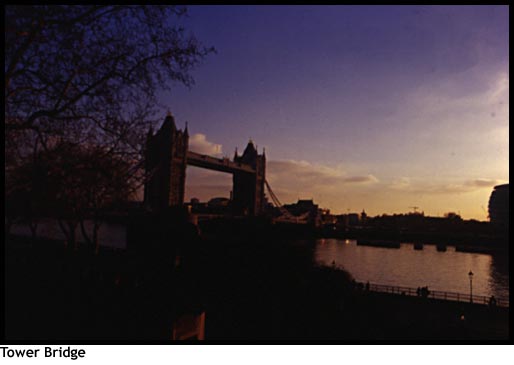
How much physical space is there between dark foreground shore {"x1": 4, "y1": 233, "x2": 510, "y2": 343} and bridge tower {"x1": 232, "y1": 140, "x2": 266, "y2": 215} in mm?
88375

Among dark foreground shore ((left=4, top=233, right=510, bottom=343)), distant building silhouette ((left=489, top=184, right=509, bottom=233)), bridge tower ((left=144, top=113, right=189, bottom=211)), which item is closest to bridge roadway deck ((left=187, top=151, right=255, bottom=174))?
bridge tower ((left=144, top=113, right=189, bottom=211))

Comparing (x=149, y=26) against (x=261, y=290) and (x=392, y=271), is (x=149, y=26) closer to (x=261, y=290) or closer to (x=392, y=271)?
(x=261, y=290)

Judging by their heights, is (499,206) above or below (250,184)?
below

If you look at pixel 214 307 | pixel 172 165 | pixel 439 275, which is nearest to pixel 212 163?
pixel 172 165

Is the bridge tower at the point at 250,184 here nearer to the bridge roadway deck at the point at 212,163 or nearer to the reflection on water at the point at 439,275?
the bridge roadway deck at the point at 212,163

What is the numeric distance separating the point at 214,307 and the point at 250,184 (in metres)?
102

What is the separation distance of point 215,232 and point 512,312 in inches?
3008

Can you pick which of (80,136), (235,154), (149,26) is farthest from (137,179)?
(235,154)

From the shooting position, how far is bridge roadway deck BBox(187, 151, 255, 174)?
91588 millimetres

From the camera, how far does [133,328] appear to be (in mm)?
8047

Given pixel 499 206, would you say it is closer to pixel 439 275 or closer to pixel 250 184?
pixel 250 184

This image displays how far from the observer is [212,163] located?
97.3m

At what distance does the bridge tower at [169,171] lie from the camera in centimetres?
7944

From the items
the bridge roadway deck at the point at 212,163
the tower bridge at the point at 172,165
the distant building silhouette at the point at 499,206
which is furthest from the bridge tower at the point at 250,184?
the distant building silhouette at the point at 499,206
